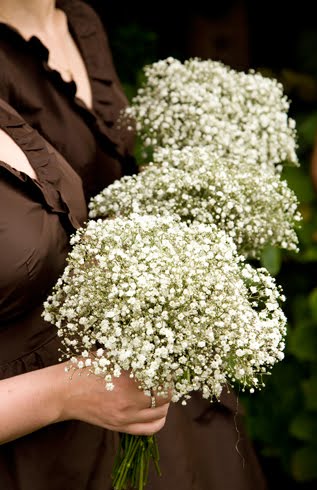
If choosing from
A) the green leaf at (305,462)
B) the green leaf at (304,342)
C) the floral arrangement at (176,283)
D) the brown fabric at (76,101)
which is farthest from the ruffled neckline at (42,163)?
the green leaf at (305,462)

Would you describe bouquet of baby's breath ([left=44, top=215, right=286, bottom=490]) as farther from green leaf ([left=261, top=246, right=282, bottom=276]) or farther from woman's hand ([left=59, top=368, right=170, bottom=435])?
green leaf ([left=261, top=246, right=282, bottom=276])

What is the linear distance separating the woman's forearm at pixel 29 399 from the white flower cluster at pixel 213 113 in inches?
28.6

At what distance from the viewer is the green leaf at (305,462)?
3.22 metres

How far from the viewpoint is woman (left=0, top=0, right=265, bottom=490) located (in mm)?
1549

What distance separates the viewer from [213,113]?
184 cm

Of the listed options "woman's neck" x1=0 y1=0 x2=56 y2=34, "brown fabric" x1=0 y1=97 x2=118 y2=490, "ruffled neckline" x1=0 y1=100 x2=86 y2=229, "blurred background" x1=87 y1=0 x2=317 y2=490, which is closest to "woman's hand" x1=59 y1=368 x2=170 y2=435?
"brown fabric" x1=0 y1=97 x2=118 y2=490

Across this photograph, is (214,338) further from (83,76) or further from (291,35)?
(291,35)

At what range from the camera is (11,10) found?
1.88 m

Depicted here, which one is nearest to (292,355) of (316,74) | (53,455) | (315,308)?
(315,308)

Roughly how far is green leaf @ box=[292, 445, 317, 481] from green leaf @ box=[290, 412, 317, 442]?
0.08m

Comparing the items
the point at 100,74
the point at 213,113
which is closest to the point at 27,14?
the point at 100,74

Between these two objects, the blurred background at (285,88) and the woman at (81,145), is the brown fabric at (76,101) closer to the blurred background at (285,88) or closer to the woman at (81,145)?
the woman at (81,145)

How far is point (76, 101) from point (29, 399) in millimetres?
852

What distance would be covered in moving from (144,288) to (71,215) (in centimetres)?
35
